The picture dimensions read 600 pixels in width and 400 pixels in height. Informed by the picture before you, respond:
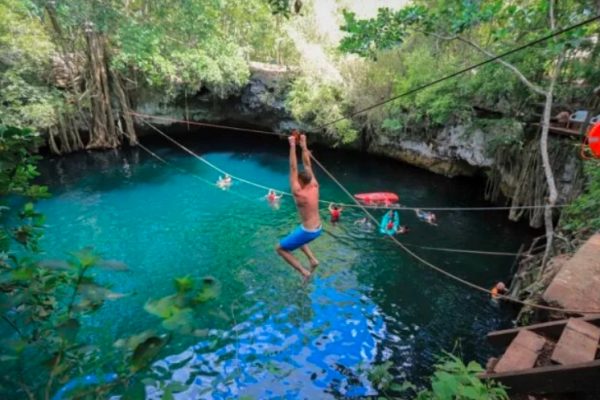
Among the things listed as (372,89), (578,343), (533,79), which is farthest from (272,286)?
(372,89)

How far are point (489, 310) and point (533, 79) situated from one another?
640cm

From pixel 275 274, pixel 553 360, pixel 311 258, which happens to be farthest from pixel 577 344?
pixel 275 274

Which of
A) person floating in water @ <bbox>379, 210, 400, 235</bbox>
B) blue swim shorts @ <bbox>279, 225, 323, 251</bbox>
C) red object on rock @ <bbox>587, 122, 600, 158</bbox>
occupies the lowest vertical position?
person floating in water @ <bbox>379, 210, 400, 235</bbox>

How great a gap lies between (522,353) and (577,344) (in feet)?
1.10

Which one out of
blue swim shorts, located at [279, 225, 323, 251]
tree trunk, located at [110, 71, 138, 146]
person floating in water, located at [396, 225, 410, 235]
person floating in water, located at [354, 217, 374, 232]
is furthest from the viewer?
tree trunk, located at [110, 71, 138, 146]

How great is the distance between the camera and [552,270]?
463cm

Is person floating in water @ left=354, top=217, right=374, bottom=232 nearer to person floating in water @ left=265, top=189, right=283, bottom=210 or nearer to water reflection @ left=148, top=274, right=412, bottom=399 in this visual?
person floating in water @ left=265, top=189, right=283, bottom=210

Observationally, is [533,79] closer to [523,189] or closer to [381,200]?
[523,189]

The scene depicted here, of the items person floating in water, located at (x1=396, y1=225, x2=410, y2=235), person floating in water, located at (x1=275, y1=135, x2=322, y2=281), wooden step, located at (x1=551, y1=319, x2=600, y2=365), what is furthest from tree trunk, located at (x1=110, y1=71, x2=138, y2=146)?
wooden step, located at (x1=551, y1=319, x2=600, y2=365)

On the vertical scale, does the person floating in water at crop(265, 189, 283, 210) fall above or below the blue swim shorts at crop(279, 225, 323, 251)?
below

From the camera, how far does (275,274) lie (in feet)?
27.9

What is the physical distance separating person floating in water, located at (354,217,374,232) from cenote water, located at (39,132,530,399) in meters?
0.27

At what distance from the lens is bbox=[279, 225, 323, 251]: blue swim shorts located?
4742 mm

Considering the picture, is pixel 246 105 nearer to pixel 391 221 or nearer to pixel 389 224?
pixel 391 221
